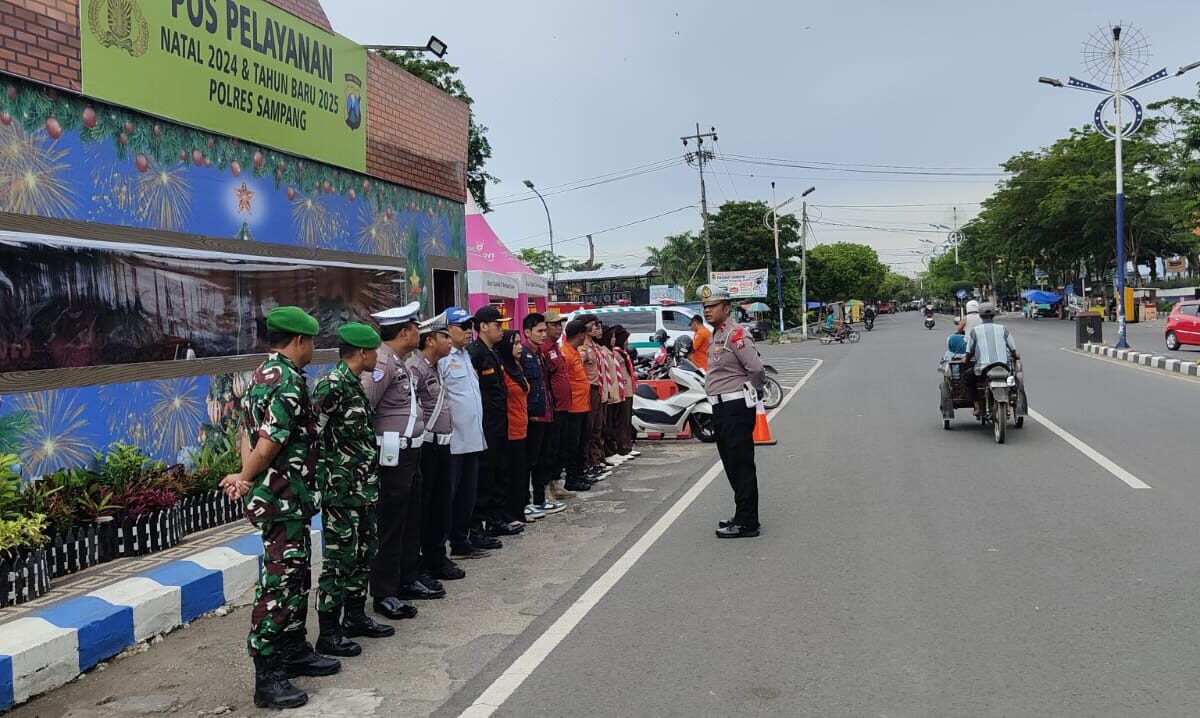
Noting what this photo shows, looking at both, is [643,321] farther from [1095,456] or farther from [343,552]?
[343,552]

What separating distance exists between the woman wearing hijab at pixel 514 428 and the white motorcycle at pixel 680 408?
494cm

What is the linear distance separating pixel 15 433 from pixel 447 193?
773cm

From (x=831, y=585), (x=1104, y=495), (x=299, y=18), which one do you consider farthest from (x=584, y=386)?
(x=299, y=18)

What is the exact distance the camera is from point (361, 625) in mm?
4816

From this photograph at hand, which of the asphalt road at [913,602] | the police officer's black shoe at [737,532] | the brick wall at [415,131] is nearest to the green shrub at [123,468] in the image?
the asphalt road at [913,602]

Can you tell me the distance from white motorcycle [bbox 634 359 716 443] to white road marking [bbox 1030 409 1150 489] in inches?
161

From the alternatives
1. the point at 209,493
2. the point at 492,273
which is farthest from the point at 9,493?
the point at 492,273

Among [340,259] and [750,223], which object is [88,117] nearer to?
[340,259]

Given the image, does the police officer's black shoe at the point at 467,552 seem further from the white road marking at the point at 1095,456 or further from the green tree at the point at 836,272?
the green tree at the point at 836,272

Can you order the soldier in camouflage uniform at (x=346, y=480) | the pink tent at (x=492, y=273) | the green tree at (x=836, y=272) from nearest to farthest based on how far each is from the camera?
the soldier in camouflage uniform at (x=346, y=480)
the pink tent at (x=492, y=273)
the green tree at (x=836, y=272)

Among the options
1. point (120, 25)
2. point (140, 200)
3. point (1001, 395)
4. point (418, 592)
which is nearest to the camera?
point (418, 592)

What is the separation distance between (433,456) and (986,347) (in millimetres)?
7486

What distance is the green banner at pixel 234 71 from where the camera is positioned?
7434 millimetres

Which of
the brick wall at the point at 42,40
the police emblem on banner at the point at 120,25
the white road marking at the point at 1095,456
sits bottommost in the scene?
the white road marking at the point at 1095,456
